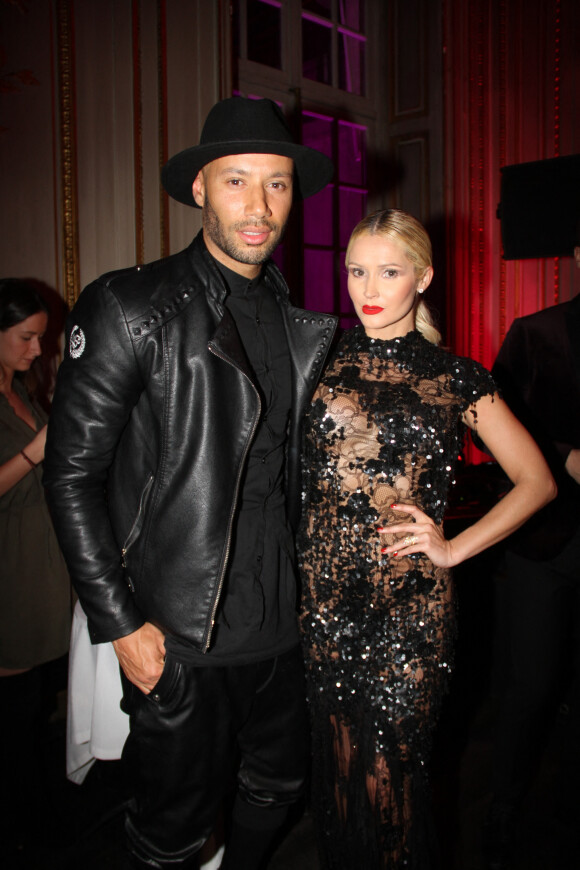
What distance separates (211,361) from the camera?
4.93ft

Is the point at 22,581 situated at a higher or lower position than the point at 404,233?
lower

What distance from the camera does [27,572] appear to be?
7.49 ft

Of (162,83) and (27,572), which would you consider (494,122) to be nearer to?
(162,83)

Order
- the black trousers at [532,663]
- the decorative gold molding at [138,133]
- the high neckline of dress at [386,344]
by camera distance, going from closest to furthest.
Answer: the high neckline of dress at [386,344] → the black trousers at [532,663] → the decorative gold molding at [138,133]

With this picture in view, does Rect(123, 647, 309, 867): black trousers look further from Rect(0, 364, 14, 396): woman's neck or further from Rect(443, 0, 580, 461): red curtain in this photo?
Rect(443, 0, 580, 461): red curtain

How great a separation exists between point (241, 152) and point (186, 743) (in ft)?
4.62

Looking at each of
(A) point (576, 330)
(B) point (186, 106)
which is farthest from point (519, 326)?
(B) point (186, 106)

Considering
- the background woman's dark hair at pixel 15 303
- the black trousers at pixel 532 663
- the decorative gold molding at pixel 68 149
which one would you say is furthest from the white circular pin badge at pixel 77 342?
the decorative gold molding at pixel 68 149

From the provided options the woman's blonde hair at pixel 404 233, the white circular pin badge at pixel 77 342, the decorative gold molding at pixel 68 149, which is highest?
the decorative gold molding at pixel 68 149

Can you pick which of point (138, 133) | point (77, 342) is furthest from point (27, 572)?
point (138, 133)

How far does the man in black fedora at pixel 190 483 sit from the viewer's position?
4.58ft

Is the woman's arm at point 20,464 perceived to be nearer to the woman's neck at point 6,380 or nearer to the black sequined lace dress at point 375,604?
the woman's neck at point 6,380

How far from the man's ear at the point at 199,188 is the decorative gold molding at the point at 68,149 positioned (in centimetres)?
160

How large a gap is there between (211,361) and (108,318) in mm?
247
